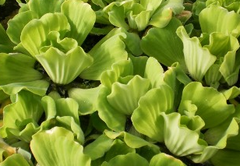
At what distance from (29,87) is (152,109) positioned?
0.64ft

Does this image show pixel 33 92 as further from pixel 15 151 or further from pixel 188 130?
pixel 188 130

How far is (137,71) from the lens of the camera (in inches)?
29.5

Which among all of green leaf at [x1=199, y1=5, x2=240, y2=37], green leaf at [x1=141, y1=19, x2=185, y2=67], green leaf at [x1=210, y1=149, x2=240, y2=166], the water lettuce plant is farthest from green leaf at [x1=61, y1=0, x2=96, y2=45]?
green leaf at [x1=210, y1=149, x2=240, y2=166]

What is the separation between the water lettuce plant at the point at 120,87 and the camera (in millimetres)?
628

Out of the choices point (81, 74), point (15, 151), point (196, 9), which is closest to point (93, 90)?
point (81, 74)

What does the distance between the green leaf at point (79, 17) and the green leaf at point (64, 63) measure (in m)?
0.08

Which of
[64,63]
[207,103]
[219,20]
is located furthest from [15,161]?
[219,20]

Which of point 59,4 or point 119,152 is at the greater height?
point 59,4

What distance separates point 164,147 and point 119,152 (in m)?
0.08

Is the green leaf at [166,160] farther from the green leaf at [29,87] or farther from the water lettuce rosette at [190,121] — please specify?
the green leaf at [29,87]

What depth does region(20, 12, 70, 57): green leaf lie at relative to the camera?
2.41 feet

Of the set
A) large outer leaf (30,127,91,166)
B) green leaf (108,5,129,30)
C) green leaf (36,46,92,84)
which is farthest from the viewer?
green leaf (108,5,129,30)

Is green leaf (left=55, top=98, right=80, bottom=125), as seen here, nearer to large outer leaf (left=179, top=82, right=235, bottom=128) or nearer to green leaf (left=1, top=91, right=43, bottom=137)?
green leaf (left=1, top=91, right=43, bottom=137)

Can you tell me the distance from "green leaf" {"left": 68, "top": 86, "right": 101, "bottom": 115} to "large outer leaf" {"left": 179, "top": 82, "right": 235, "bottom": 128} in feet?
0.45
